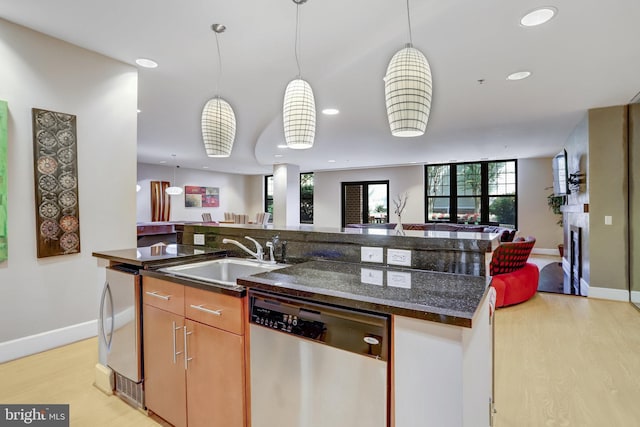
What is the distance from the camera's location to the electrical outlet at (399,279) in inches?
51.4

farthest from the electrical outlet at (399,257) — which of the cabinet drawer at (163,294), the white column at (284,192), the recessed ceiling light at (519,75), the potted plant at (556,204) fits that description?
the white column at (284,192)

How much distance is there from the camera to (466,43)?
2.55 m

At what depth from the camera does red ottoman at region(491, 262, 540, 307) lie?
3.81m

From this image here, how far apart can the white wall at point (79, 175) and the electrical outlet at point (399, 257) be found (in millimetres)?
1875

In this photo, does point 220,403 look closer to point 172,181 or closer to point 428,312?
point 428,312

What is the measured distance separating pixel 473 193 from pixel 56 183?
29.5 feet

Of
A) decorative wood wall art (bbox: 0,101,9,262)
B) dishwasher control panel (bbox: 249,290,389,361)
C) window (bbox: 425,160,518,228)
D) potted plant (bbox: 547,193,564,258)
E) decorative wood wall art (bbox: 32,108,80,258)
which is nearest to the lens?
dishwasher control panel (bbox: 249,290,389,361)

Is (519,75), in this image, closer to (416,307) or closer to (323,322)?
(416,307)

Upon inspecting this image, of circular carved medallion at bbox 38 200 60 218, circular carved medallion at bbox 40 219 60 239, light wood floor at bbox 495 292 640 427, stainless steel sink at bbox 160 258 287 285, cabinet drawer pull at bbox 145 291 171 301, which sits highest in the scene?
circular carved medallion at bbox 38 200 60 218

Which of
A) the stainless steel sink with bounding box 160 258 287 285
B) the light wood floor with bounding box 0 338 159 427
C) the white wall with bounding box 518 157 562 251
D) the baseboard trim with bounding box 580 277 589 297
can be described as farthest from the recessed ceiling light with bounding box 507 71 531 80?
the white wall with bounding box 518 157 562 251

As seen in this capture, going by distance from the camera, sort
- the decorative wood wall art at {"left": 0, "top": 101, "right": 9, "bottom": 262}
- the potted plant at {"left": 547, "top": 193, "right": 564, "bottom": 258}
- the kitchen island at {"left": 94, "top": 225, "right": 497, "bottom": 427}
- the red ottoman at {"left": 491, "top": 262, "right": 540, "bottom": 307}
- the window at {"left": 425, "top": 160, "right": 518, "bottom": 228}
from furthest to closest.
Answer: the window at {"left": 425, "top": 160, "right": 518, "bottom": 228} < the potted plant at {"left": 547, "top": 193, "right": 564, "bottom": 258} < the red ottoman at {"left": 491, "top": 262, "right": 540, "bottom": 307} < the decorative wood wall art at {"left": 0, "top": 101, "right": 9, "bottom": 262} < the kitchen island at {"left": 94, "top": 225, "right": 497, "bottom": 427}

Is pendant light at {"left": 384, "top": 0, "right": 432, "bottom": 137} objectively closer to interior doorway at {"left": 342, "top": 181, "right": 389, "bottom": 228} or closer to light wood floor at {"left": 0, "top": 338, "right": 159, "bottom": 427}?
light wood floor at {"left": 0, "top": 338, "right": 159, "bottom": 427}

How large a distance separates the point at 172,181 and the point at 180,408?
9.77 metres

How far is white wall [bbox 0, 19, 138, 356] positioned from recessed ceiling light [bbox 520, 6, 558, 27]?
134 inches
